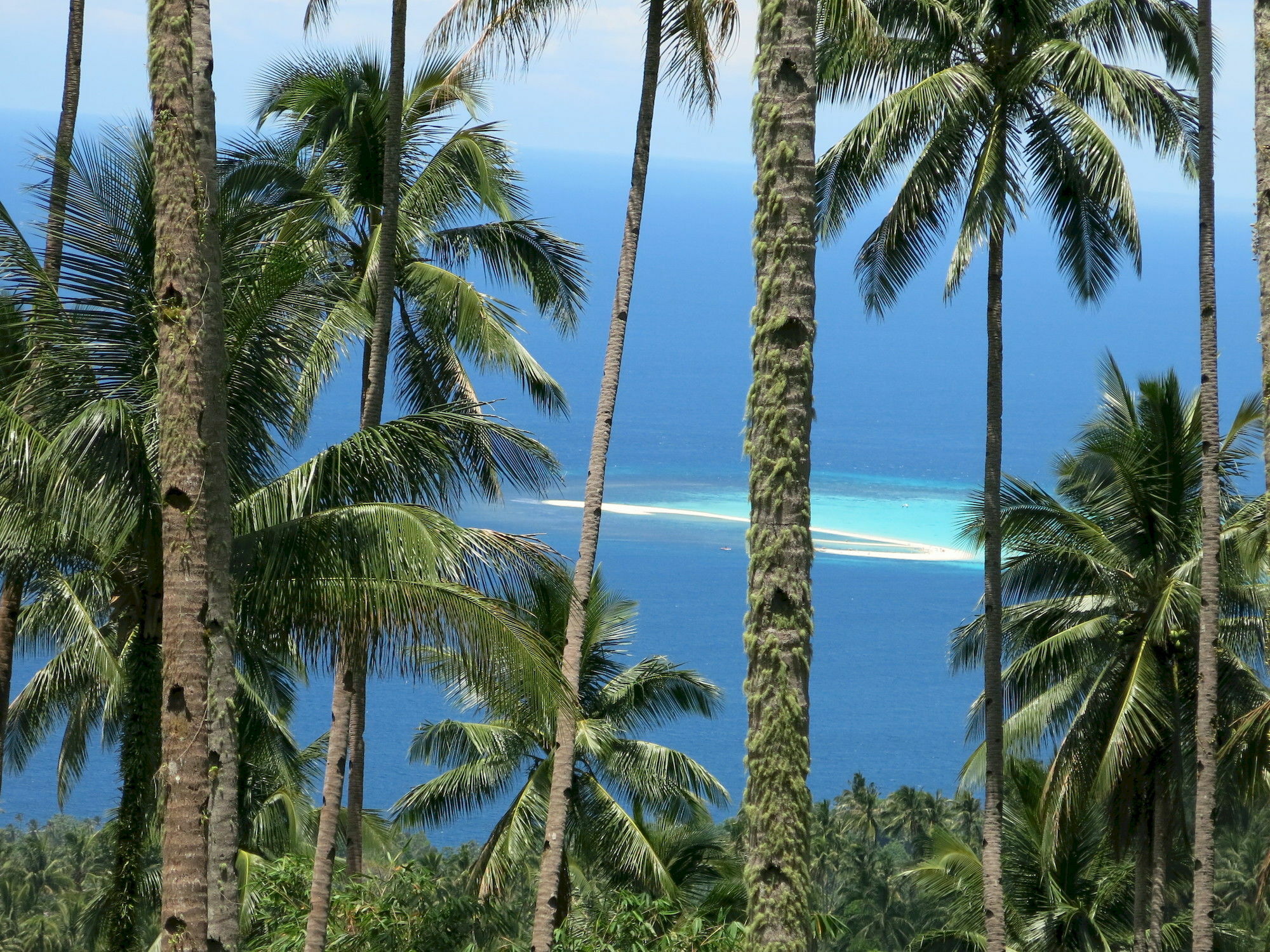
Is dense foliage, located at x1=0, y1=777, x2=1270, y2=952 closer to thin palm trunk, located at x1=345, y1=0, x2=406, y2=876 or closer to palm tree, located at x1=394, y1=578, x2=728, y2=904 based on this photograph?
palm tree, located at x1=394, y1=578, x2=728, y2=904

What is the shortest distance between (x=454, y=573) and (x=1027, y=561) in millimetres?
10400

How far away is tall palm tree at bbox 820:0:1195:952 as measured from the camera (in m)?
15.2

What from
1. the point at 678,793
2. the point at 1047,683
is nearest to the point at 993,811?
the point at 1047,683

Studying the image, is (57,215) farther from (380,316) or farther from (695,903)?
(695,903)

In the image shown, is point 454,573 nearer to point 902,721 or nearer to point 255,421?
point 255,421

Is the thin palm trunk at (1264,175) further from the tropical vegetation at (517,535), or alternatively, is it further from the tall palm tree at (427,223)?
the tall palm tree at (427,223)

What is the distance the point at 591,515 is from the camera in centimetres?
1358

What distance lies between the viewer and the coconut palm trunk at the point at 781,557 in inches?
274

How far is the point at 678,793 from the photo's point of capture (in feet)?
62.6

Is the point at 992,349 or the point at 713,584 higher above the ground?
the point at 992,349

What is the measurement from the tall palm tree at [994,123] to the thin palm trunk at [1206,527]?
5.00ft

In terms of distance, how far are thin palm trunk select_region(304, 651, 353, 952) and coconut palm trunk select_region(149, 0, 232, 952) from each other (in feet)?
12.0

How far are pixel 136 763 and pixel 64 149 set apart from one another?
16.9 feet

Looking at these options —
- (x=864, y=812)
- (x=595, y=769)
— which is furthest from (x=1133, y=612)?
(x=864, y=812)
